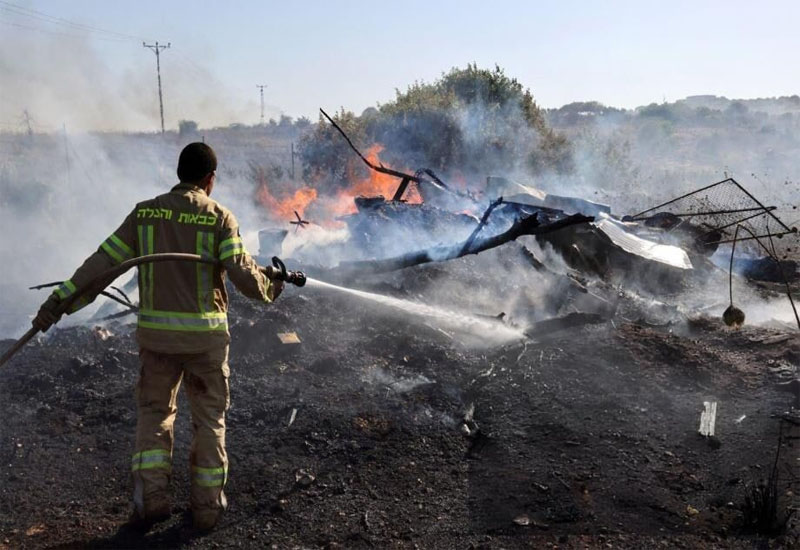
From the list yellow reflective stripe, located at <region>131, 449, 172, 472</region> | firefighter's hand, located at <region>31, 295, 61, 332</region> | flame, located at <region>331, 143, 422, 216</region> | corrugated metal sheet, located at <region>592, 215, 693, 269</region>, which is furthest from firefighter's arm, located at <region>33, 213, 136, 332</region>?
flame, located at <region>331, 143, 422, 216</region>

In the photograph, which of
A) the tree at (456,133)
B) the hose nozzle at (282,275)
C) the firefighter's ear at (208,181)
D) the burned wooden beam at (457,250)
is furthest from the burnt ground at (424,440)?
the tree at (456,133)

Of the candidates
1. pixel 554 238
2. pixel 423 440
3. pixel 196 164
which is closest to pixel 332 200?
pixel 554 238

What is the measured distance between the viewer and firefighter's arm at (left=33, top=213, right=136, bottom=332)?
3232 millimetres

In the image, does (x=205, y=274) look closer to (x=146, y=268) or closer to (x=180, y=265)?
(x=180, y=265)

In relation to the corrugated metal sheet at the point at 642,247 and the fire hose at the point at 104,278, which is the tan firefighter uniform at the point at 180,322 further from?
the corrugated metal sheet at the point at 642,247

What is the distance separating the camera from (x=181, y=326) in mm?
3480

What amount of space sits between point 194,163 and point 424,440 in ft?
8.43

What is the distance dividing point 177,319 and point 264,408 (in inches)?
70.5

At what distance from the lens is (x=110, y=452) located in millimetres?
4398

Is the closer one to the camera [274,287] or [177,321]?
[177,321]

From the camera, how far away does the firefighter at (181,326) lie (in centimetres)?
347

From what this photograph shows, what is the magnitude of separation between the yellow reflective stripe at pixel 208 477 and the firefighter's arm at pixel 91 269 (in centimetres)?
114

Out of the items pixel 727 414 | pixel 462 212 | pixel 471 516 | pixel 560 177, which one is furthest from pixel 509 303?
pixel 560 177

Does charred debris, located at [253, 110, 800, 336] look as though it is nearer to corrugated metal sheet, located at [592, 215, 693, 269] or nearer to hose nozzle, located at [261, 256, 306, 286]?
corrugated metal sheet, located at [592, 215, 693, 269]
